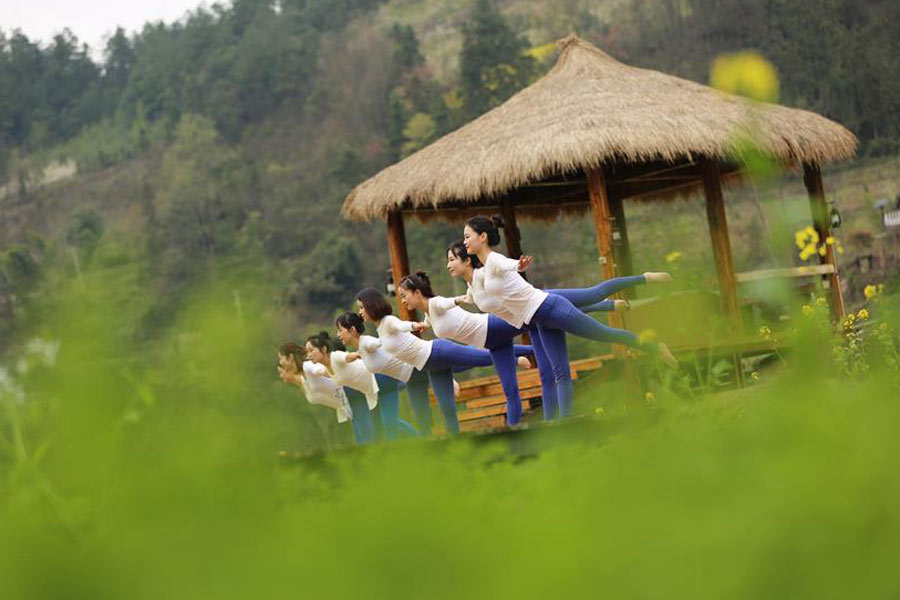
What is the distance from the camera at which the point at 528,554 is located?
60 cm

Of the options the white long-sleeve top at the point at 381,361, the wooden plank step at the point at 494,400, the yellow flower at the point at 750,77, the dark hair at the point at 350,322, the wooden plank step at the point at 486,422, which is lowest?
the wooden plank step at the point at 486,422

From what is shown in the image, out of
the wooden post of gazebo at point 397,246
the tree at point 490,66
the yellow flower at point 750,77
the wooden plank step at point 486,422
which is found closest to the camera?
the yellow flower at point 750,77

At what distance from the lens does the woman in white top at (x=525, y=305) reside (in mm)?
6117

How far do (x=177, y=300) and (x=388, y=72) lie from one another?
174 feet

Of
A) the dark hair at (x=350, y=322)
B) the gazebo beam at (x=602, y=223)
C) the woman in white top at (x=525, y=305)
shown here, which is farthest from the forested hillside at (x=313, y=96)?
the woman in white top at (x=525, y=305)

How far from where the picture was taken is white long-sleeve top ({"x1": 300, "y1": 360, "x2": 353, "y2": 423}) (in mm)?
7273

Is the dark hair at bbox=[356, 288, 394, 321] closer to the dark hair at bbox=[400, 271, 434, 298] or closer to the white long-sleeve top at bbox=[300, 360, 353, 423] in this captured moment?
the dark hair at bbox=[400, 271, 434, 298]

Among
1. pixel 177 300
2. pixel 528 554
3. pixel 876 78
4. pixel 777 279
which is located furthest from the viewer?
pixel 876 78

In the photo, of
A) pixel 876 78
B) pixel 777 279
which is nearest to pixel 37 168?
pixel 876 78

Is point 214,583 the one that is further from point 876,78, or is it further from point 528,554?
point 876,78

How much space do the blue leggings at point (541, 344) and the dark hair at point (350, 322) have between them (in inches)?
34.2

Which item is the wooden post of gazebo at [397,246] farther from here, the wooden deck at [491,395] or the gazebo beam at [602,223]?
the gazebo beam at [602,223]

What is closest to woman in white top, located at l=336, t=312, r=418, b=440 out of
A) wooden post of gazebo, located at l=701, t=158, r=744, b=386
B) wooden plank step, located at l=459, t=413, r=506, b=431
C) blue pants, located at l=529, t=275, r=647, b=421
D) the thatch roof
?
blue pants, located at l=529, t=275, r=647, b=421

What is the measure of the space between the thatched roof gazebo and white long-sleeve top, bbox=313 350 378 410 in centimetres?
308
